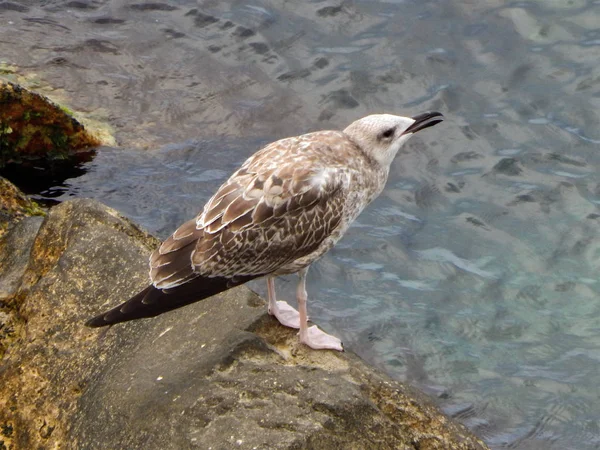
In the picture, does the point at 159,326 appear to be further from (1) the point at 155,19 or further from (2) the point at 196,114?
(1) the point at 155,19

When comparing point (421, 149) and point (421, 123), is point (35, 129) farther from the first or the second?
point (421, 123)

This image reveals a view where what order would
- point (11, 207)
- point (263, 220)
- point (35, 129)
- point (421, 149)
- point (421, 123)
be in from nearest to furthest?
point (263, 220), point (421, 123), point (11, 207), point (35, 129), point (421, 149)

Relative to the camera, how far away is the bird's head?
18.7 feet

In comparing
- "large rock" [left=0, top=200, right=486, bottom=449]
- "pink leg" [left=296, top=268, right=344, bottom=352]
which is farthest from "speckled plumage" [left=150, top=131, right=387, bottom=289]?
"large rock" [left=0, top=200, right=486, bottom=449]

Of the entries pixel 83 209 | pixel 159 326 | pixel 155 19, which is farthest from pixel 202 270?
pixel 155 19

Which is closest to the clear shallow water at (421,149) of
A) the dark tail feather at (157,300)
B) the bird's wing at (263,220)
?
the bird's wing at (263,220)

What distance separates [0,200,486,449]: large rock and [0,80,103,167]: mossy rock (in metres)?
2.68

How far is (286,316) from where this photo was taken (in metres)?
5.66

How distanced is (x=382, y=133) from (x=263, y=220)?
1.02 meters

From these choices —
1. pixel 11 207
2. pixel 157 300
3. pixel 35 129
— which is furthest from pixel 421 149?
pixel 157 300

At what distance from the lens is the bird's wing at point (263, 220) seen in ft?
16.9

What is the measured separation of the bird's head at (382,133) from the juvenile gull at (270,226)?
105 mm

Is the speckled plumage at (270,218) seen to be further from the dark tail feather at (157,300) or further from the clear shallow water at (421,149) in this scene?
the clear shallow water at (421,149)

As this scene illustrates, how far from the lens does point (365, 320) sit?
7746mm
